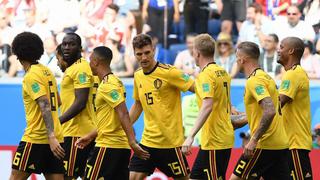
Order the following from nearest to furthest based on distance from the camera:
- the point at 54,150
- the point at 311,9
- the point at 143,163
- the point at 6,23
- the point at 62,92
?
1. the point at 54,150
2. the point at 143,163
3. the point at 62,92
4. the point at 311,9
5. the point at 6,23

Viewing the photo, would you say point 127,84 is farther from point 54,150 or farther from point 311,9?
point 54,150

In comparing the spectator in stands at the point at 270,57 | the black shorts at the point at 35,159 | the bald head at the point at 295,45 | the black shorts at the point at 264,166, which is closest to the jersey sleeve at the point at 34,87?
the black shorts at the point at 35,159

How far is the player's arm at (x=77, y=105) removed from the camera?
1068 cm

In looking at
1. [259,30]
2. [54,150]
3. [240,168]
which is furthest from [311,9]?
[54,150]

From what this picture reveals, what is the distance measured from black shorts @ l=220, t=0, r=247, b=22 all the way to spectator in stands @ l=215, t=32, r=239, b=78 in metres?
0.30

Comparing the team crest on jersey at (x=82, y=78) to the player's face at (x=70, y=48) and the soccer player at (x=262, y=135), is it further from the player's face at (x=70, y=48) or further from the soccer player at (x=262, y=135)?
the soccer player at (x=262, y=135)

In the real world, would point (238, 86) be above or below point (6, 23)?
below

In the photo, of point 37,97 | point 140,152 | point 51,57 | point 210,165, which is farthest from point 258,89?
point 51,57

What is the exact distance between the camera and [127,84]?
50.1 feet

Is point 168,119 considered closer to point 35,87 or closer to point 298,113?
point 298,113

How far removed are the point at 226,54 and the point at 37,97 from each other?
20.2 ft

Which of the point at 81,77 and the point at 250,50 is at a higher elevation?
the point at 250,50

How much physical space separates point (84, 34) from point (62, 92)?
4.62 m

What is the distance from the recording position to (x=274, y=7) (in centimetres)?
1503
